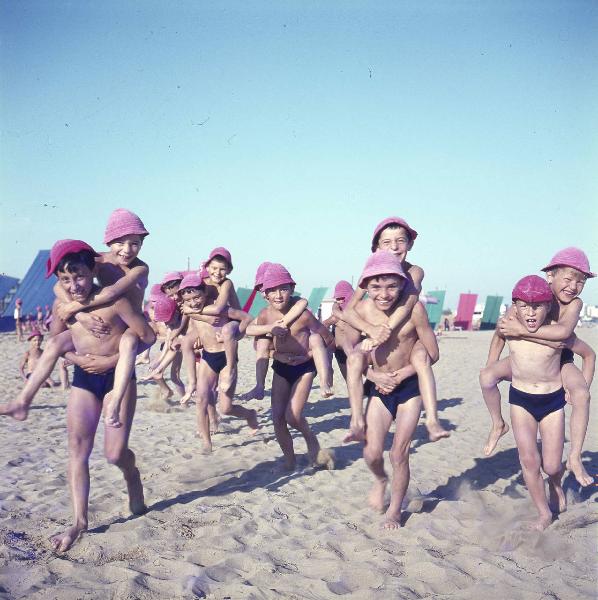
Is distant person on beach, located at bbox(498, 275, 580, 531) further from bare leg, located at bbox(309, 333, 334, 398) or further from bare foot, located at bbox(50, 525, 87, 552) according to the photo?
bare foot, located at bbox(50, 525, 87, 552)

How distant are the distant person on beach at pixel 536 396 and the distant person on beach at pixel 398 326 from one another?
2.37ft

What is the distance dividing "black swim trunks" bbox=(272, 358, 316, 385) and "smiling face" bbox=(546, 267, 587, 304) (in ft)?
8.65

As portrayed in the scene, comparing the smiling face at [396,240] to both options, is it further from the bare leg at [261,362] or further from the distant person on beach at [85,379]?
the distant person on beach at [85,379]

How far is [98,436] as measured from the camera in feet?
27.9

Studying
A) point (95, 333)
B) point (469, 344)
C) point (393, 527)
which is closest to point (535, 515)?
point (393, 527)

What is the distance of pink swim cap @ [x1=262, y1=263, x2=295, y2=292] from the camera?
246 inches

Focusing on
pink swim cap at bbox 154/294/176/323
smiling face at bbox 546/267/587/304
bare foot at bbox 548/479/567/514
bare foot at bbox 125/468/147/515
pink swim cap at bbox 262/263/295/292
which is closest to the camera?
smiling face at bbox 546/267/587/304

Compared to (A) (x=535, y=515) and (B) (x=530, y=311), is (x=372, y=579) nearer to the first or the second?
(A) (x=535, y=515)

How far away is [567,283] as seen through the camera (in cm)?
493

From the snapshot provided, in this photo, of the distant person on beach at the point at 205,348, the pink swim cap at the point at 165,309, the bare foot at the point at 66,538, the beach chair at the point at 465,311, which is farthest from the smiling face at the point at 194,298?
the beach chair at the point at 465,311

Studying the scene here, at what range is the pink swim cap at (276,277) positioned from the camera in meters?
6.25

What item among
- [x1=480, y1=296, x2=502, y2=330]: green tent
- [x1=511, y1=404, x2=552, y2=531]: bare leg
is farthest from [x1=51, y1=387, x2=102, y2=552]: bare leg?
[x1=480, y1=296, x2=502, y2=330]: green tent

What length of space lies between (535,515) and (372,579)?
198 cm

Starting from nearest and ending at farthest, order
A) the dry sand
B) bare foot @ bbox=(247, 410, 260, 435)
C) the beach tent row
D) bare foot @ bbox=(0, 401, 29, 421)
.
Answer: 1. the dry sand
2. bare foot @ bbox=(0, 401, 29, 421)
3. bare foot @ bbox=(247, 410, 260, 435)
4. the beach tent row
